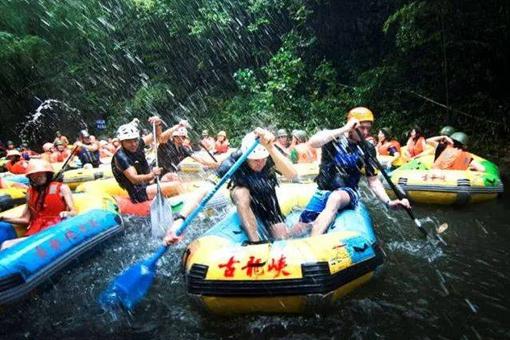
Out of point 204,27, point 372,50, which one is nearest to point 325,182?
point 372,50

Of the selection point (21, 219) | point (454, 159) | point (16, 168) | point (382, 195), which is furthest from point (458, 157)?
point (16, 168)

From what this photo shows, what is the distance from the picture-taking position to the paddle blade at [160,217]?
17.0ft

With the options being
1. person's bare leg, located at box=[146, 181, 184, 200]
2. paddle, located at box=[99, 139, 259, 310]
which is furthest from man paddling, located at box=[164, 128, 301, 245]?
person's bare leg, located at box=[146, 181, 184, 200]

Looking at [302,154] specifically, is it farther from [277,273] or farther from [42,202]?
[277,273]

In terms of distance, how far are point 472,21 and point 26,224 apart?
9.75 metres

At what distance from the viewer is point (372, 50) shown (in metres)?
13.8

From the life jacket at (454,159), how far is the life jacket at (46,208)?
221 inches

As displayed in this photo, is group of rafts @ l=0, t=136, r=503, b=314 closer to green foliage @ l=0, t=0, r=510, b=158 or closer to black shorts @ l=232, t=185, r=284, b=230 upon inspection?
black shorts @ l=232, t=185, r=284, b=230

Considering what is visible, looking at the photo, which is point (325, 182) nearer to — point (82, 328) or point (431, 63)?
point (82, 328)

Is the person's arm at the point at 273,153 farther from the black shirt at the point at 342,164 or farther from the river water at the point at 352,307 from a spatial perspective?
the river water at the point at 352,307

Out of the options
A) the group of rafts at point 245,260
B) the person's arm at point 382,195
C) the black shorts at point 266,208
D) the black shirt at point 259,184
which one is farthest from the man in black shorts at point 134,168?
the person's arm at point 382,195

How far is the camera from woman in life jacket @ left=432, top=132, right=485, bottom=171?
23.2 ft

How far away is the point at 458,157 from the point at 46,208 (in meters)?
5.89

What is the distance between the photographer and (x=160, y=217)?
523 centimetres
